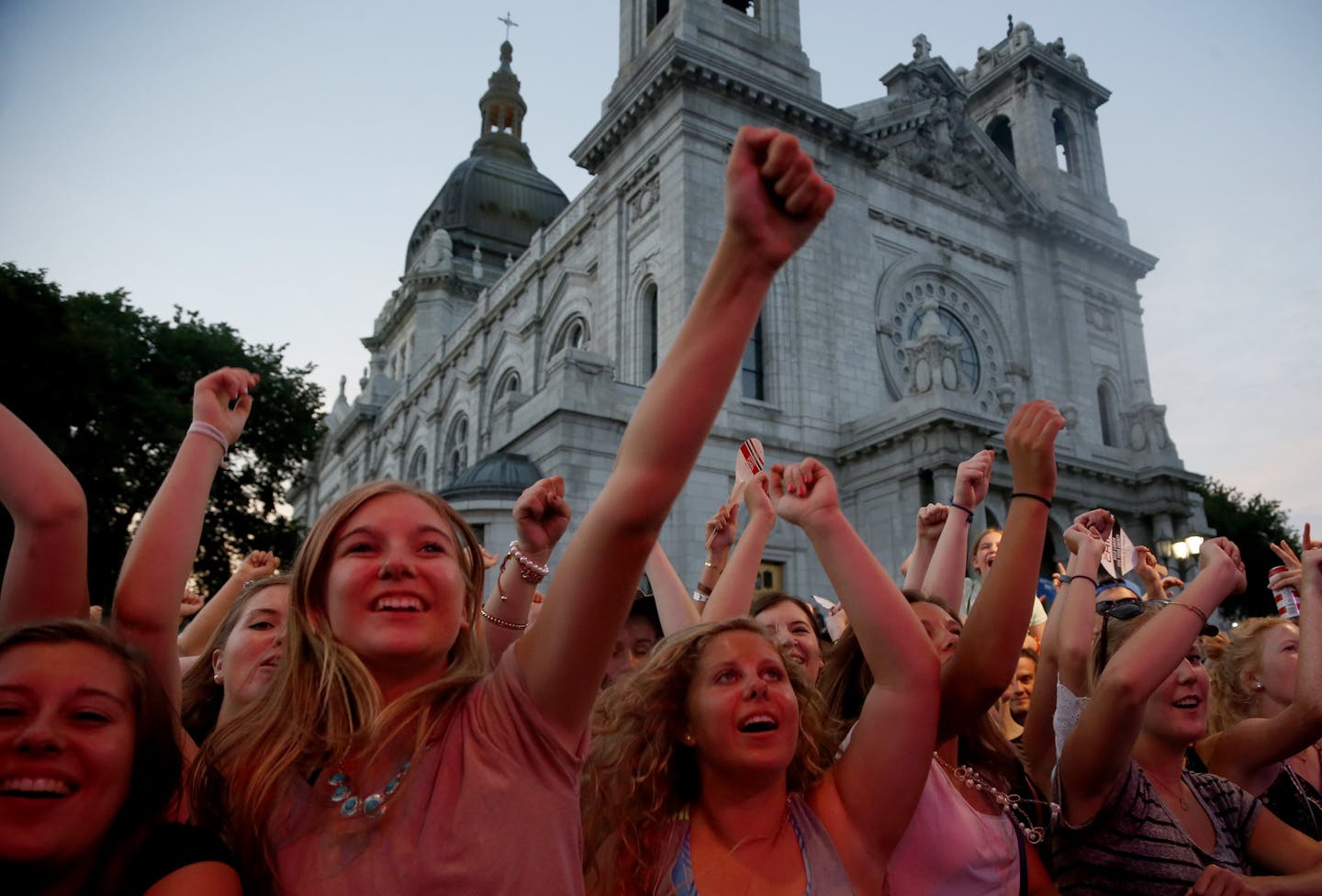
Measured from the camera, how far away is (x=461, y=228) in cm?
4759

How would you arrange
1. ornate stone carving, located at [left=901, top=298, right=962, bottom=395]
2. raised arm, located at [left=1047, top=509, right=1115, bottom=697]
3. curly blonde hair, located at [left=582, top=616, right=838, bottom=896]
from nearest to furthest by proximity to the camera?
curly blonde hair, located at [left=582, top=616, right=838, bottom=896] < raised arm, located at [left=1047, top=509, right=1115, bottom=697] < ornate stone carving, located at [left=901, top=298, right=962, bottom=395]

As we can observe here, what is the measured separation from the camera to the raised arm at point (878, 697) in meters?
2.46

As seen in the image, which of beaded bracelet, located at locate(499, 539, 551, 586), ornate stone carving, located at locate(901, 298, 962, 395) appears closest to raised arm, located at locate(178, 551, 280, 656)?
beaded bracelet, located at locate(499, 539, 551, 586)

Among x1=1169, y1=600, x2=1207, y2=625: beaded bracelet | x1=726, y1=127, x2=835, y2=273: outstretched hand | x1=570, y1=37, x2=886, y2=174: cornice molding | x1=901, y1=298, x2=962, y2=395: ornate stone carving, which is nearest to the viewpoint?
x1=726, y1=127, x2=835, y2=273: outstretched hand

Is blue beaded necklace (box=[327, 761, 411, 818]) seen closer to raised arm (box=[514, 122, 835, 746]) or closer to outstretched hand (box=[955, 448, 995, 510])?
raised arm (box=[514, 122, 835, 746])

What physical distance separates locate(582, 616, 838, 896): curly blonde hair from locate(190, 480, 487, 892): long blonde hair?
724 millimetres

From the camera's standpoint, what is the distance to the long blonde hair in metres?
1.91

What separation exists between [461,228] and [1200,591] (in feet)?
157

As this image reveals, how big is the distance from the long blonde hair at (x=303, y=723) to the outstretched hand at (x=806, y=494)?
105 cm

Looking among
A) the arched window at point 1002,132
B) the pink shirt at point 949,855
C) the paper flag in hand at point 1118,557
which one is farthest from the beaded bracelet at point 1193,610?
the arched window at point 1002,132

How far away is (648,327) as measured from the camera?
2164cm

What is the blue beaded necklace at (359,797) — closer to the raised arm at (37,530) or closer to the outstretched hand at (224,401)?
the raised arm at (37,530)

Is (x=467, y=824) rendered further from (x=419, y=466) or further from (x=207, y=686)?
(x=419, y=466)

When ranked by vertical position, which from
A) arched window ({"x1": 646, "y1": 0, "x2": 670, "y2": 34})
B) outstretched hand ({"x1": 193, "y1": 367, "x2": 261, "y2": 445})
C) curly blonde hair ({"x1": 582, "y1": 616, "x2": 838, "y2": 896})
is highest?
arched window ({"x1": 646, "y1": 0, "x2": 670, "y2": 34})
